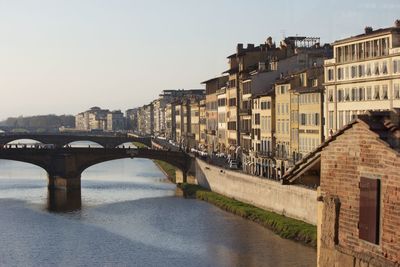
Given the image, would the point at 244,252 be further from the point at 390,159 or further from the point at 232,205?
the point at 390,159

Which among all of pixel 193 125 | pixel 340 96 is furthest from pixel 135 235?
pixel 193 125

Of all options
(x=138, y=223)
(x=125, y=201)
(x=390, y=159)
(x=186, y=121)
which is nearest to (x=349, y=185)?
(x=390, y=159)

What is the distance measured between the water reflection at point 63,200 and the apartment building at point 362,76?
2049cm

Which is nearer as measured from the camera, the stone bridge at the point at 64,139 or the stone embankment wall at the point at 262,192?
the stone embankment wall at the point at 262,192

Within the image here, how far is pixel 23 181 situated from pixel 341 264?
249 ft

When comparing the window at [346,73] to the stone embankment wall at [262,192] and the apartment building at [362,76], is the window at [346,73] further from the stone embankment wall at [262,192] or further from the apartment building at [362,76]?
the stone embankment wall at [262,192]

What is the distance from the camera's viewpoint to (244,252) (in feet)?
118

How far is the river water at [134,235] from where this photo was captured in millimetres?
35250

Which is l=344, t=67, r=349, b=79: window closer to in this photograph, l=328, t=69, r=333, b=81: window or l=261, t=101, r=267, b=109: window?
l=328, t=69, r=333, b=81: window

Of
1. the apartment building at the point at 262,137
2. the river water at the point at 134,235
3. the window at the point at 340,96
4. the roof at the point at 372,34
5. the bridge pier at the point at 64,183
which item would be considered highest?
the roof at the point at 372,34

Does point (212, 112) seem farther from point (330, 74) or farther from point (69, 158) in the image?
point (330, 74)

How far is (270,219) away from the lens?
4356 centimetres

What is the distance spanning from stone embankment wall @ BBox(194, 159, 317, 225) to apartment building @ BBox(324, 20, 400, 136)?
4.79m

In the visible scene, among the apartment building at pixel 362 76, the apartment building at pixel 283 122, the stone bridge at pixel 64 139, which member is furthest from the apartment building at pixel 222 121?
the stone bridge at pixel 64 139
